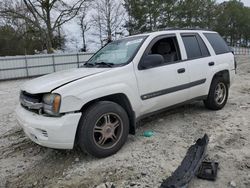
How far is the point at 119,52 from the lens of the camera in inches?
153

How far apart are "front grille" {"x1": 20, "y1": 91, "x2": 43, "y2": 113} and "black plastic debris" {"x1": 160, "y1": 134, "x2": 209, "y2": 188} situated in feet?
5.91

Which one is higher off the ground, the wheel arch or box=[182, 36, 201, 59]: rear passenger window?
box=[182, 36, 201, 59]: rear passenger window

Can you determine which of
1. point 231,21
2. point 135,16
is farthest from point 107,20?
point 231,21

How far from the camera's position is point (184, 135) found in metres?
3.83

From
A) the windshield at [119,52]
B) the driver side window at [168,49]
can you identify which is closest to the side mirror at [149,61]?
the windshield at [119,52]

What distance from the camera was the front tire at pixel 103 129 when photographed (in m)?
2.93

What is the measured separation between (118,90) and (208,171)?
1.54 metres

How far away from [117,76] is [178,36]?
66.0 inches

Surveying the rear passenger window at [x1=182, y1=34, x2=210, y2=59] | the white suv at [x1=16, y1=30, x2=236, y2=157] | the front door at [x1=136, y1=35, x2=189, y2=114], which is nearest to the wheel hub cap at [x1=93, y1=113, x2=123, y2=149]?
the white suv at [x1=16, y1=30, x2=236, y2=157]

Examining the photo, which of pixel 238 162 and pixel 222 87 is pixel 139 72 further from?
pixel 222 87

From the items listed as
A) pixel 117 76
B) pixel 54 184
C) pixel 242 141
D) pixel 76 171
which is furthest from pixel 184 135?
pixel 54 184

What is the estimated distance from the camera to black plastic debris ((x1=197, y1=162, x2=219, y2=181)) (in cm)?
259

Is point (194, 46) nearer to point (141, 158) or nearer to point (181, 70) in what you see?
point (181, 70)

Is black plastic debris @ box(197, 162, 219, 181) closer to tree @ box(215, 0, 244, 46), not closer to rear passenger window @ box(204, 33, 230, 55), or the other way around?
rear passenger window @ box(204, 33, 230, 55)
